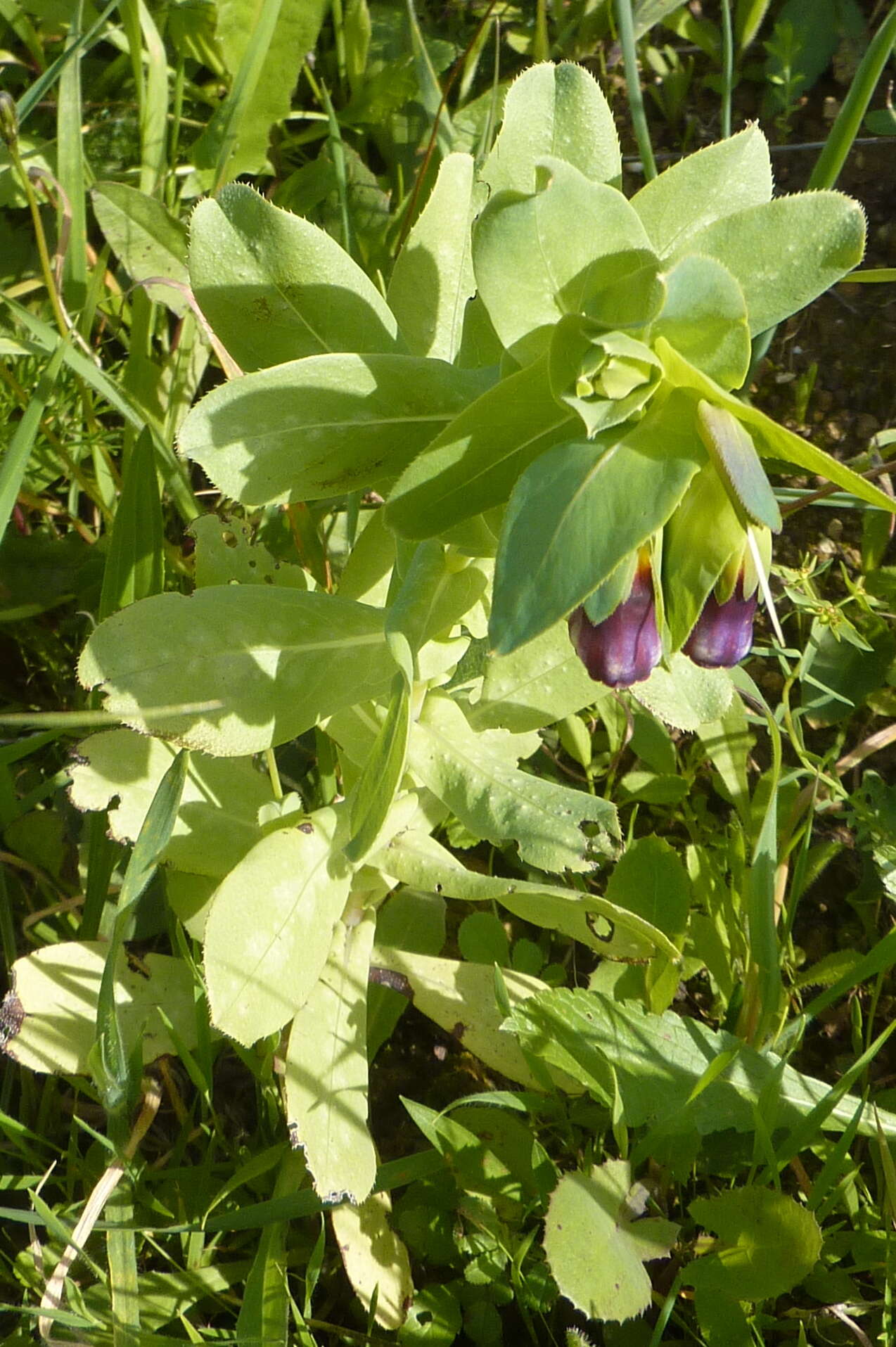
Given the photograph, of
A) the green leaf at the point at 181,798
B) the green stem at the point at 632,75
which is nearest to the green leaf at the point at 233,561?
the green leaf at the point at 181,798

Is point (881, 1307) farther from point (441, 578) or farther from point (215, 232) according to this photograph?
point (215, 232)

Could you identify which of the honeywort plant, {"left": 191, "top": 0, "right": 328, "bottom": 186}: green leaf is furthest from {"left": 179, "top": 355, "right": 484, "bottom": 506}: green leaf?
{"left": 191, "top": 0, "right": 328, "bottom": 186}: green leaf

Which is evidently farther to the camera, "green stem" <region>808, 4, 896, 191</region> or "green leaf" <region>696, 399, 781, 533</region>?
"green stem" <region>808, 4, 896, 191</region>

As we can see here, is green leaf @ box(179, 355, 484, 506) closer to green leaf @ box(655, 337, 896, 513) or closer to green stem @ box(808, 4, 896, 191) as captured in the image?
green leaf @ box(655, 337, 896, 513)

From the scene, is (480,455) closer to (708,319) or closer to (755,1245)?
(708,319)

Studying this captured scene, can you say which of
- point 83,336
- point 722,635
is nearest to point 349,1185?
point 722,635

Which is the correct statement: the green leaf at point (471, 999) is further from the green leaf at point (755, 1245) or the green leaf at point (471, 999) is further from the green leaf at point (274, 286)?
the green leaf at point (274, 286)
